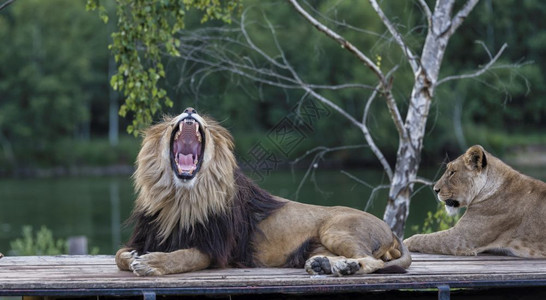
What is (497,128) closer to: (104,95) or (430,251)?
(104,95)

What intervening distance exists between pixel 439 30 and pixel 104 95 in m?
47.1

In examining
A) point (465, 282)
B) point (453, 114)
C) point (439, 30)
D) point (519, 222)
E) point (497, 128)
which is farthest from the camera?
point (497, 128)

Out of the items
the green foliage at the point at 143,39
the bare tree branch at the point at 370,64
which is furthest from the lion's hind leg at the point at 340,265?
the green foliage at the point at 143,39

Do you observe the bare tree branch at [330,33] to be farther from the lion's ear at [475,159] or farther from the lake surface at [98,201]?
the lake surface at [98,201]

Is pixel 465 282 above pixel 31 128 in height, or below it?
above

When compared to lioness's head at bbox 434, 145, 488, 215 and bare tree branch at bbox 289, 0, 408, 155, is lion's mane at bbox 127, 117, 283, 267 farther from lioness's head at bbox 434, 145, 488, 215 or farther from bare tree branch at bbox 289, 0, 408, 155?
bare tree branch at bbox 289, 0, 408, 155

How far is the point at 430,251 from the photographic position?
6.05 m

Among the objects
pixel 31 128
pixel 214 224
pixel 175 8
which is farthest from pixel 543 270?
pixel 31 128

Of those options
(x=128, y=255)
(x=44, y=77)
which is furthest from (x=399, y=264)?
(x=44, y=77)

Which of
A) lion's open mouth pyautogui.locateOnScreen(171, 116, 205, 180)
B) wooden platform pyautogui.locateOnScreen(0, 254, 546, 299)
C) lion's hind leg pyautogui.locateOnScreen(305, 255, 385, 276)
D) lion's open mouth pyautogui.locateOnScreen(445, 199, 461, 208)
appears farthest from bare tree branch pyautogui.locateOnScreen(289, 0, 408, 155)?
lion's hind leg pyautogui.locateOnScreen(305, 255, 385, 276)

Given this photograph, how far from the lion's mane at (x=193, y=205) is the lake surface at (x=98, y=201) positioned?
30.9ft

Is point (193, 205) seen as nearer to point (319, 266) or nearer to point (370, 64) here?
point (319, 266)

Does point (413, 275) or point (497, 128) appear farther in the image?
point (497, 128)

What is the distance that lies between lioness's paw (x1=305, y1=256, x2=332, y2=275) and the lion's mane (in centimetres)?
55
